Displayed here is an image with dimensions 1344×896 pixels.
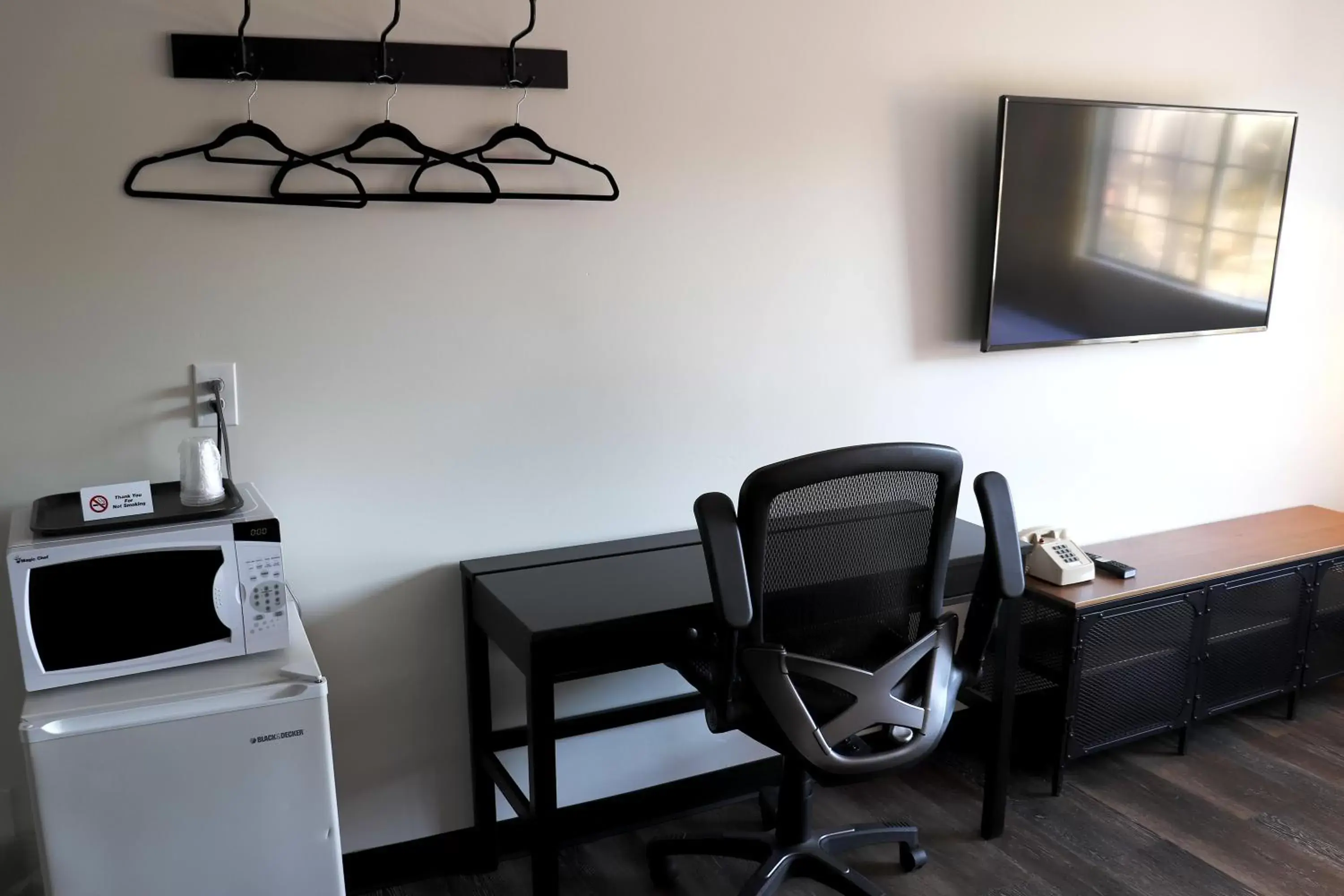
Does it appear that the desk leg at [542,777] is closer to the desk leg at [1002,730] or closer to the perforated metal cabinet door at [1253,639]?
the desk leg at [1002,730]

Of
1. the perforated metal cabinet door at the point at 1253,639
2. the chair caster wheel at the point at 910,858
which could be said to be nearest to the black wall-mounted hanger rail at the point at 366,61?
the chair caster wheel at the point at 910,858

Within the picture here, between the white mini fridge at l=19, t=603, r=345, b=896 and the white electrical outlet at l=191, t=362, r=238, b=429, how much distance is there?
Result: 54 cm

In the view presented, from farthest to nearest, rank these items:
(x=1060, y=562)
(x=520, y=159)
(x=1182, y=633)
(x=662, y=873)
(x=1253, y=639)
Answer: (x=1253, y=639) → (x=1182, y=633) → (x=1060, y=562) → (x=662, y=873) → (x=520, y=159)

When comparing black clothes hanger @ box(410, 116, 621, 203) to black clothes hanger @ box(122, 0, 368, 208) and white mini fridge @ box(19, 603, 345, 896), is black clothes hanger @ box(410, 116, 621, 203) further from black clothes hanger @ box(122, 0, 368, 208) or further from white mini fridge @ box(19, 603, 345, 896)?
white mini fridge @ box(19, 603, 345, 896)

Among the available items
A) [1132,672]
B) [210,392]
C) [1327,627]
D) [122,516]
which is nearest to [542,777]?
[122,516]

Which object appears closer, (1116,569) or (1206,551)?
(1116,569)

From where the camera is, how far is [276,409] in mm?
2188

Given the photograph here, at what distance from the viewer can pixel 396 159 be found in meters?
2.20

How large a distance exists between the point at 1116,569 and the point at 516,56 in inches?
79.8

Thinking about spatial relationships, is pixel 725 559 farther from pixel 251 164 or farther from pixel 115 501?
pixel 251 164

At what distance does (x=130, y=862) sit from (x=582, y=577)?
0.98 m

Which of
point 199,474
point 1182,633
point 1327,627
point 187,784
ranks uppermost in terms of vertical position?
point 199,474

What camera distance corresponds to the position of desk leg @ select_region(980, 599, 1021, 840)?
8.47 feet

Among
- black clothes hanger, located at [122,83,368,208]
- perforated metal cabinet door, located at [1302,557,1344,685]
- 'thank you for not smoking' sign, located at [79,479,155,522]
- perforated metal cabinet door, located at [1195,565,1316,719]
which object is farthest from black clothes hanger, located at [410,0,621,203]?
perforated metal cabinet door, located at [1302,557,1344,685]
